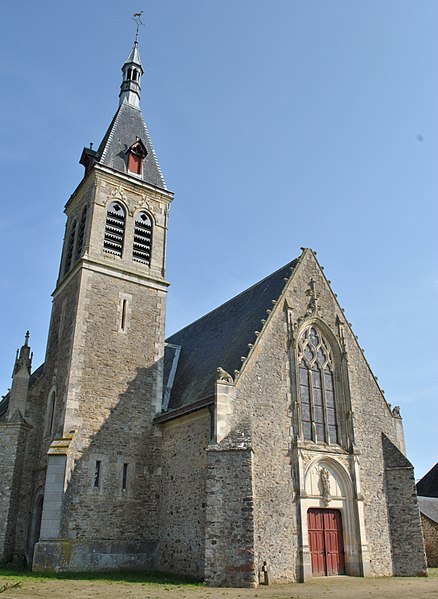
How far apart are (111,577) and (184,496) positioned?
3.25 m

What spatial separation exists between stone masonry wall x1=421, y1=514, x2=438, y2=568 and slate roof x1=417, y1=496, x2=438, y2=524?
0.84 ft

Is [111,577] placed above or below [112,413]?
below

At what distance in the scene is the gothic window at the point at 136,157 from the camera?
78.8 ft

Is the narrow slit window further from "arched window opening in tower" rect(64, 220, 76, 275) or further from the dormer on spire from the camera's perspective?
the dormer on spire

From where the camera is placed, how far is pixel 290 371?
18328mm

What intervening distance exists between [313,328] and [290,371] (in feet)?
7.73

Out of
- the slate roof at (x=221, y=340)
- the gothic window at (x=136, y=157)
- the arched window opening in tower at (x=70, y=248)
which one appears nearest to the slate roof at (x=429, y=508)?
the slate roof at (x=221, y=340)

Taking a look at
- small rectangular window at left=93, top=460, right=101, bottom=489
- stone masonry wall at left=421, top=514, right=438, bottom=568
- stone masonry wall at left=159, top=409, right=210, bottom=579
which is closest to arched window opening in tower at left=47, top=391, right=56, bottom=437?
small rectangular window at left=93, top=460, right=101, bottom=489

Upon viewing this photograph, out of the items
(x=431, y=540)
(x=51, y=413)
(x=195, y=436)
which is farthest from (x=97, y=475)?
(x=431, y=540)

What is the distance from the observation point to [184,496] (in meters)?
17.5

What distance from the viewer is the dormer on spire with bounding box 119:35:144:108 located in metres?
27.4

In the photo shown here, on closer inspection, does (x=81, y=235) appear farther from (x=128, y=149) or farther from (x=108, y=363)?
(x=108, y=363)

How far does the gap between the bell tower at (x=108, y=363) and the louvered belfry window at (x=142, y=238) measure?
0.16 feet

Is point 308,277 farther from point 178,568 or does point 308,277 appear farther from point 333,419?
point 178,568
